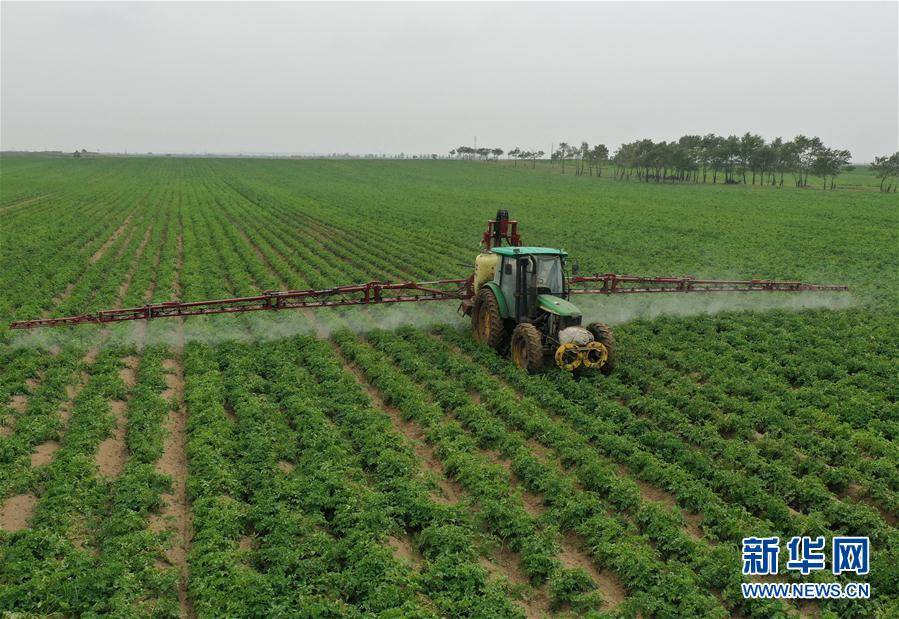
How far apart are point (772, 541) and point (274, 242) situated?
28.0 metres

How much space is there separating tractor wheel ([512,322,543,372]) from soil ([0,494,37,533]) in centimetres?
867

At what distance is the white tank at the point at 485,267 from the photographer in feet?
48.1

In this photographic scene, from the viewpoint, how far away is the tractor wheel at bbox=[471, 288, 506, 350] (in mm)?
13578

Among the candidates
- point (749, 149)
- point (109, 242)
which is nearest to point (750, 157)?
point (749, 149)

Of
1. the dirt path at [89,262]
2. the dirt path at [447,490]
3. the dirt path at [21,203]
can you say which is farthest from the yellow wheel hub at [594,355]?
the dirt path at [21,203]

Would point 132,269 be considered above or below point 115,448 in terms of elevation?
above

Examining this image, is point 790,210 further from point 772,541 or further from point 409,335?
point 772,541

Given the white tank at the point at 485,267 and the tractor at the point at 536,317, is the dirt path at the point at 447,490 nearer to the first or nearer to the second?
the tractor at the point at 536,317

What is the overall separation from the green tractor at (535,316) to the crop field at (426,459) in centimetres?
48

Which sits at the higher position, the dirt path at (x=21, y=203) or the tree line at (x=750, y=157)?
the tree line at (x=750, y=157)

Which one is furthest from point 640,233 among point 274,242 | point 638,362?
point 638,362

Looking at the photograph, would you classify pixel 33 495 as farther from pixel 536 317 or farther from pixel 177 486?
pixel 536 317

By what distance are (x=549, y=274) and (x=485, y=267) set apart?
1.98m

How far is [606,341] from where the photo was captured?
12477 millimetres
